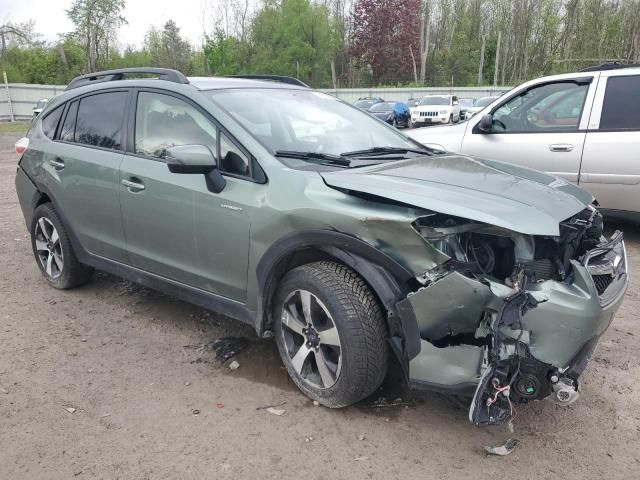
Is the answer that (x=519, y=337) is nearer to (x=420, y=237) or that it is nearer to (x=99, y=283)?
(x=420, y=237)

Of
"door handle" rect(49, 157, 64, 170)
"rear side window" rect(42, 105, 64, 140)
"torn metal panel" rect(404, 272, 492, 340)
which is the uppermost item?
"rear side window" rect(42, 105, 64, 140)

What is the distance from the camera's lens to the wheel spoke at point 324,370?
2.88 metres

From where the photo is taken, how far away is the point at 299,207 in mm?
2852

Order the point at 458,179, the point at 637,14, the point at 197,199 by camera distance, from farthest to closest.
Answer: the point at 637,14, the point at 197,199, the point at 458,179

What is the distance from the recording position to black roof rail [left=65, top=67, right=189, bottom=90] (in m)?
3.71

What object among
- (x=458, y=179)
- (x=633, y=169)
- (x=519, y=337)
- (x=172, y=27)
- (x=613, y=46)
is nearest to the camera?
(x=519, y=337)

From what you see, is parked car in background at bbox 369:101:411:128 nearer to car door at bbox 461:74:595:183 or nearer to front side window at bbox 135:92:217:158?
car door at bbox 461:74:595:183

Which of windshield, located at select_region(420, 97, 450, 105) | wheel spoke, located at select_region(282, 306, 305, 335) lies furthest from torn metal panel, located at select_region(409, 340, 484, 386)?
windshield, located at select_region(420, 97, 450, 105)

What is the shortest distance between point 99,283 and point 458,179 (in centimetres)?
352

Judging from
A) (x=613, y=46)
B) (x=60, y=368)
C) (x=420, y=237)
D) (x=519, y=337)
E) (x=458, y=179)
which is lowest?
(x=60, y=368)

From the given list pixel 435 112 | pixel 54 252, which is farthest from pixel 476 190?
pixel 435 112

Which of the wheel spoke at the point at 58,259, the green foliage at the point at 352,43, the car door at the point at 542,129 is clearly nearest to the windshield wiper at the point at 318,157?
the wheel spoke at the point at 58,259

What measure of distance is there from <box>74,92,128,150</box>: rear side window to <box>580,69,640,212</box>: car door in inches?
177

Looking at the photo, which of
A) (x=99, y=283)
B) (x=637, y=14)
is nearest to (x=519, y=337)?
(x=99, y=283)
